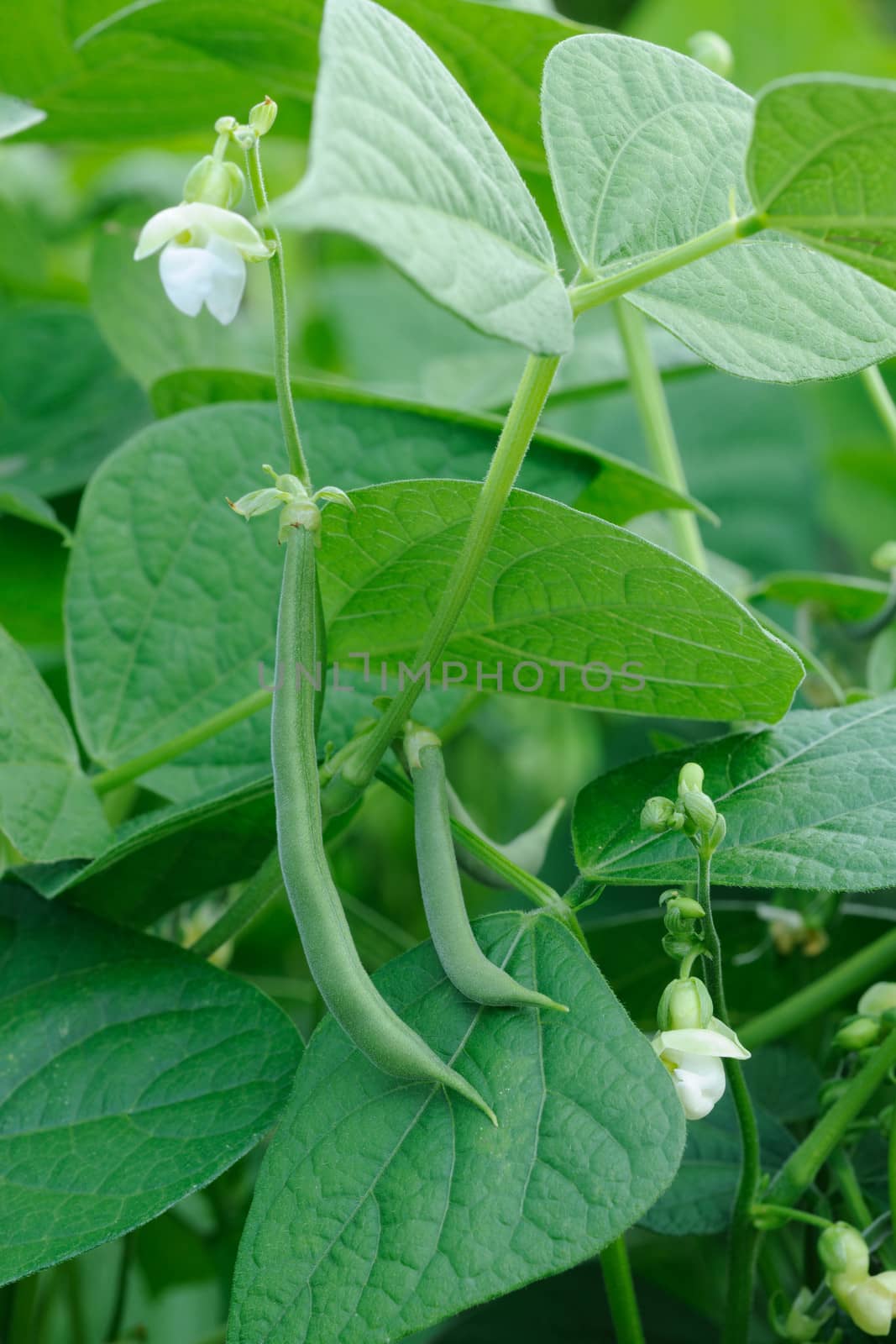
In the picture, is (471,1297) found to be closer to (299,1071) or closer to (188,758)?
(299,1071)

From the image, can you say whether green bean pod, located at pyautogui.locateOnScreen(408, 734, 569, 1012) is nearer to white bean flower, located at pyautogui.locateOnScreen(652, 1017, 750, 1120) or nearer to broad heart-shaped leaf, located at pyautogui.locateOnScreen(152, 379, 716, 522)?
white bean flower, located at pyautogui.locateOnScreen(652, 1017, 750, 1120)

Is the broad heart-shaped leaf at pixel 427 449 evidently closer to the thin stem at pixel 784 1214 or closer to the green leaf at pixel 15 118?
the green leaf at pixel 15 118

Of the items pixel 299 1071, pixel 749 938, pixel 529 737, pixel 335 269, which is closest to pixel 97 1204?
pixel 299 1071

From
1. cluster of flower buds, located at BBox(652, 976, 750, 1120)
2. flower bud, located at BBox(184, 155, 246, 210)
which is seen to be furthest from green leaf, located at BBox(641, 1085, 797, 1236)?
flower bud, located at BBox(184, 155, 246, 210)

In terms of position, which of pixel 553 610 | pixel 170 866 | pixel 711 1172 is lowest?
pixel 711 1172

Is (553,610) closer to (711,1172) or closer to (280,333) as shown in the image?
(280,333)

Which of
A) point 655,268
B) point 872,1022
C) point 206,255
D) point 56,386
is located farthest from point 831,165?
point 56,386
